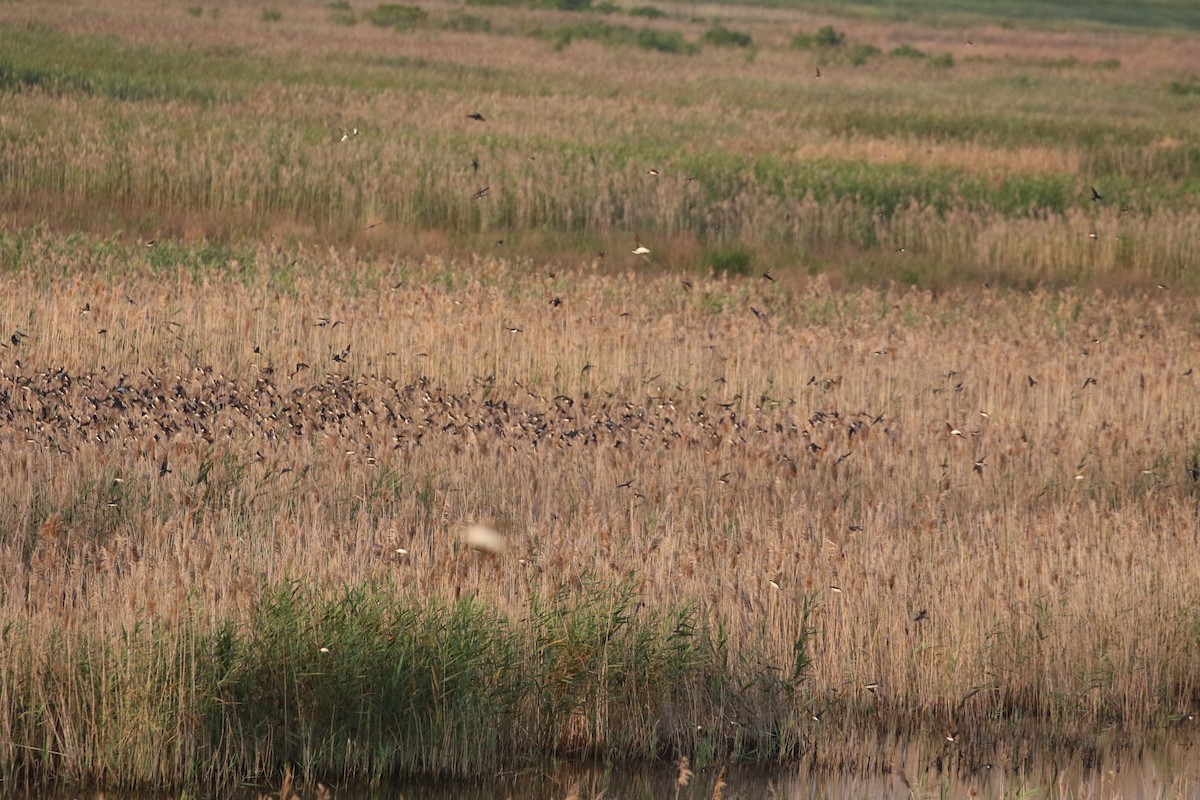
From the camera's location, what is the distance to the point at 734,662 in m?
7.06

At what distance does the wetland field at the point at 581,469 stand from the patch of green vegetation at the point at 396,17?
27193 millimetres

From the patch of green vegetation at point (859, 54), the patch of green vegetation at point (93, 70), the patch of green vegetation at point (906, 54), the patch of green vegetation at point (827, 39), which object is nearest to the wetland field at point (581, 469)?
the patch of green vegetation at point (93, 70)

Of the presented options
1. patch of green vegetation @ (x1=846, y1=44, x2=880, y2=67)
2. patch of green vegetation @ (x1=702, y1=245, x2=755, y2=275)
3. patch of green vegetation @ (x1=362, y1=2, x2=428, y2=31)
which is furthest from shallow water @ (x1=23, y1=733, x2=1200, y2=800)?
patch of green vegetation @ (x1=846, y1=44, x2=880, y2=67)

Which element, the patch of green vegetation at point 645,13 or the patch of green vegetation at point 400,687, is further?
the patch of green vegetation at point 645,13

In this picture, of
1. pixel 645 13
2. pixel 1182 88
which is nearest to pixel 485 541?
pixel 1182 88

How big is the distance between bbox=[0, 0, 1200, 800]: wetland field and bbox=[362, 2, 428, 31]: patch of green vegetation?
2719cm

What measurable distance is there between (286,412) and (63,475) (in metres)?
2.15

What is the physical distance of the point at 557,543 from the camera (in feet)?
26.1

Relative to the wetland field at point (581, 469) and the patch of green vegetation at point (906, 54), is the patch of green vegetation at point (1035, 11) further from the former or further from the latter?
the wetland field at point (581, 469)

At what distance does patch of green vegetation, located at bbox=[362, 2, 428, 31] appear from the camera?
52.9 metres

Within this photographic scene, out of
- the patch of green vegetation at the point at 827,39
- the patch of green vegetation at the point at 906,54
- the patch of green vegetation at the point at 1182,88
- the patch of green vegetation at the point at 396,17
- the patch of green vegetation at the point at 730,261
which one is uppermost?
the patch of green vegetation at the point at 396,17

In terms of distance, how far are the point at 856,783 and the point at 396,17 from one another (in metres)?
49.7

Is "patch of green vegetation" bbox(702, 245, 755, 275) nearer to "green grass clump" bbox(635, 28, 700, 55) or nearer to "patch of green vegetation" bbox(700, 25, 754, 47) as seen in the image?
"green grass clump" bbox(635, 28, 700, 55)

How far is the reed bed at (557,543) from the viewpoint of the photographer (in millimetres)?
6430
